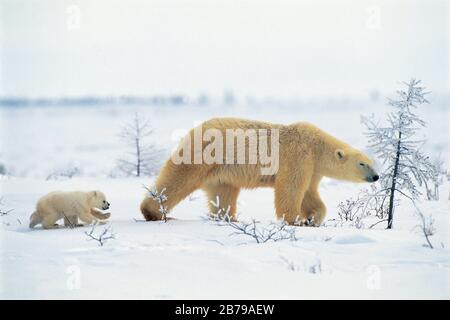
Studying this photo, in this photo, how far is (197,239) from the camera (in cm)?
563

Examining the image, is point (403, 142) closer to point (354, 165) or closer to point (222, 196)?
point (354, 165)

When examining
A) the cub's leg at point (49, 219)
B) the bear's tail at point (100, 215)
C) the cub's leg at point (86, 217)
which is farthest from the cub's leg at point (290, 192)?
the cub's leg at point (49, 219)

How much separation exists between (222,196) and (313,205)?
4.09ft

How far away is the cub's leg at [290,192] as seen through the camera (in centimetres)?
729

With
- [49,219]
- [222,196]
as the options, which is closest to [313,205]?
[222,196]

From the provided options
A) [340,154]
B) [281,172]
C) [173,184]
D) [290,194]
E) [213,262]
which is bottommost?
[213,262]

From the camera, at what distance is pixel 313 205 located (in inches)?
307

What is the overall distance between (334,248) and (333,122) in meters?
27.2

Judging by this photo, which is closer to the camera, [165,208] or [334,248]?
[334,248]

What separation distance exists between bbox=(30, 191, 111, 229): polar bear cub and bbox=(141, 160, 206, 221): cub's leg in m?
0.56

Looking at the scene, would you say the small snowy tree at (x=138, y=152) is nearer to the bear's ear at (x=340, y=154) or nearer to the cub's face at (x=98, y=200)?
the cub's face at (x=98, y=200)

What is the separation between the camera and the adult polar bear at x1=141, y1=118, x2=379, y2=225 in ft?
23.6
